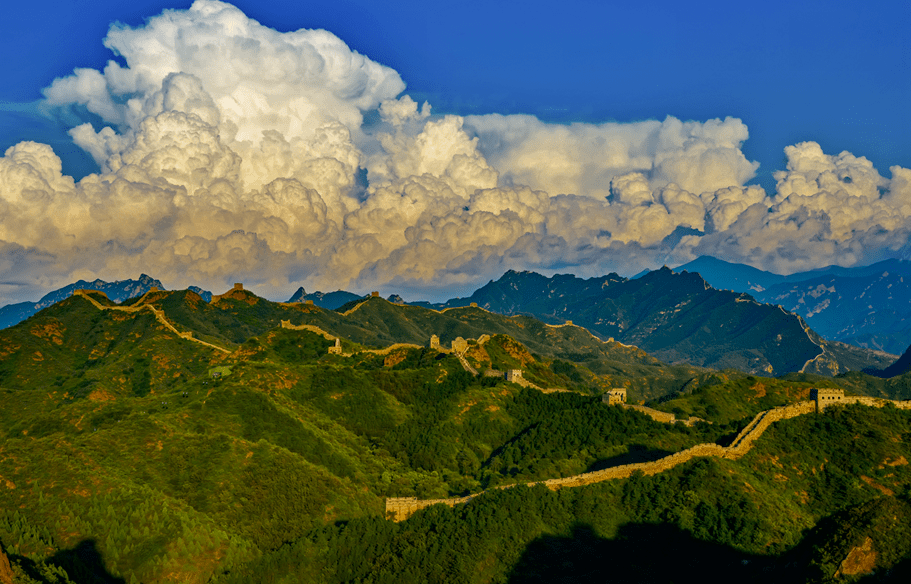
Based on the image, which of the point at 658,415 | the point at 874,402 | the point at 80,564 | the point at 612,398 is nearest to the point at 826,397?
the point at 874,402

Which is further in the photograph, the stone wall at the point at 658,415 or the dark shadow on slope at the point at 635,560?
the stone wall at the point at 658,415

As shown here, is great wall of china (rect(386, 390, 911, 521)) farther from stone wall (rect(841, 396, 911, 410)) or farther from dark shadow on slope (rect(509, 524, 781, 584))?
dark shadow on slope (rect(509, 524, 781, 584))

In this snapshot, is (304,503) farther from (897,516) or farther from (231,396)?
(897,516)

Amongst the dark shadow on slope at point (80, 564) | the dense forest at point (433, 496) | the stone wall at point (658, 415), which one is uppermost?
the stone wall at point (658, 415)

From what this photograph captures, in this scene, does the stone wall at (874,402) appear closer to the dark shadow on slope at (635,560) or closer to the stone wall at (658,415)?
the stone wall at (658,415)

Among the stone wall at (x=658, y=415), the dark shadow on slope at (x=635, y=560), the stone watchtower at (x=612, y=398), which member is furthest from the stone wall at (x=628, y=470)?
the stone watchtower at (x=612, y=398)

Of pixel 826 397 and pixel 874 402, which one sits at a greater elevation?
pixel 826 397

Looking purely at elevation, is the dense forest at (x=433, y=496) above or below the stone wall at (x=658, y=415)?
below

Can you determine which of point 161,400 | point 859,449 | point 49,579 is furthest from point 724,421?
point 49,579

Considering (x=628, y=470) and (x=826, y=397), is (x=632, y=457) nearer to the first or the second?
(x=628, y=470)
